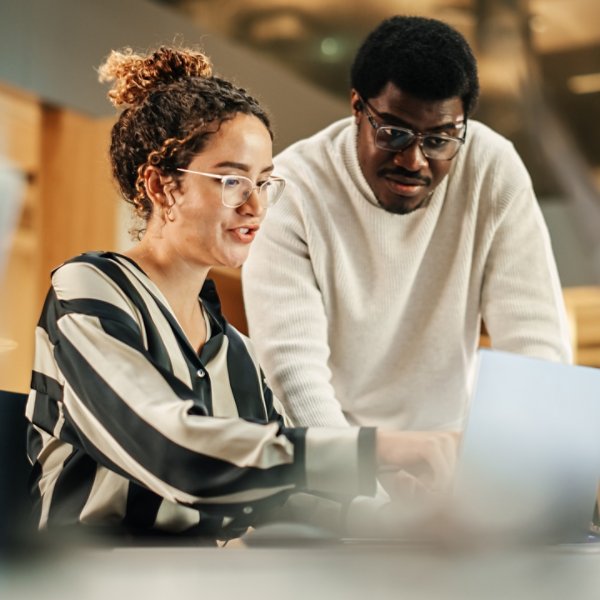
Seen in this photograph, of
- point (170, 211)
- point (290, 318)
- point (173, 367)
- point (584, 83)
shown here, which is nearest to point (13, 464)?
point (173, 367)

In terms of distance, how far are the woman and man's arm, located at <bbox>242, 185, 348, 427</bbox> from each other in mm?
183

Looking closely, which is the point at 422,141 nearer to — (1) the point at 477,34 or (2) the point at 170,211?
(2) the point at 170,211

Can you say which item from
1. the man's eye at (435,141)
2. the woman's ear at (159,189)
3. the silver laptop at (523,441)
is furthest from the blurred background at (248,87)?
the silver laptop at (523,441)

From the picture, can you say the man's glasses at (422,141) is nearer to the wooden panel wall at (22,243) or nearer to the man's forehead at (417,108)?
the man's forehead at (417,108)

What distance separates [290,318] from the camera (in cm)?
160

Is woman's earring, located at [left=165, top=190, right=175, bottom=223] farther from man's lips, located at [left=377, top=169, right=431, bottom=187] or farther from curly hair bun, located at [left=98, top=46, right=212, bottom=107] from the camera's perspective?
man's lips, located at [left=377, top=169, right=431, bottom=187]

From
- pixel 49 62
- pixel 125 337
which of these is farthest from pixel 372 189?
pixel 49 62

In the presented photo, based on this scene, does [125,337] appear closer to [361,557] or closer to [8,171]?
[361,557]

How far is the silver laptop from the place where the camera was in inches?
31.1

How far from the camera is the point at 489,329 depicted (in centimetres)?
172

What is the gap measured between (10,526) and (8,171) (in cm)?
209

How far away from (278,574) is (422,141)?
96cm

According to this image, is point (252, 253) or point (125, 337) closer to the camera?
point (125, 337)

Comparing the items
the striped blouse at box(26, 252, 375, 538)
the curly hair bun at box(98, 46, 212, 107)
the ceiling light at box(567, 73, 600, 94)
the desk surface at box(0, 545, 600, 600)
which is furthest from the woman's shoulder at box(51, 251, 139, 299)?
the ceiling light at box(567, 73, 600, 94)
